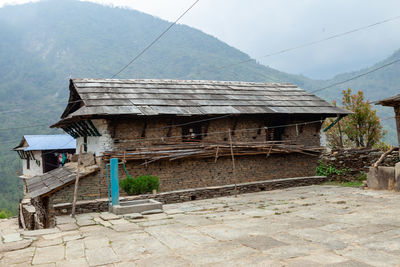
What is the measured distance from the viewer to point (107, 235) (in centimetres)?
646

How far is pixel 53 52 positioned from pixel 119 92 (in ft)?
295

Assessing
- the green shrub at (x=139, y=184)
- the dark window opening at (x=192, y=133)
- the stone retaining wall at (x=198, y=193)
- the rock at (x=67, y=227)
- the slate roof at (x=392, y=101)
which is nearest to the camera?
the rock at (x=67, y=227)

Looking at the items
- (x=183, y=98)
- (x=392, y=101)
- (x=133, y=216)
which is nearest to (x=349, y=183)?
(x=392, y=101)

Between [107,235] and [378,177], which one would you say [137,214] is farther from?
[378,177]

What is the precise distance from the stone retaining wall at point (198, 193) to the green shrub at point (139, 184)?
513mm

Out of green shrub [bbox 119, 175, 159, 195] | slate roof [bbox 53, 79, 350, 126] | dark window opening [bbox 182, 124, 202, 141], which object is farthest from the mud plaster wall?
green shrub [bbox 119, 175, 159, 195]

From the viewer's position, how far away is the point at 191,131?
45.0 ft

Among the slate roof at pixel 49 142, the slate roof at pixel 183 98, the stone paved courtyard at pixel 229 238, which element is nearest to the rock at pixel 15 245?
the stone paved courtyard at pixel 229 238

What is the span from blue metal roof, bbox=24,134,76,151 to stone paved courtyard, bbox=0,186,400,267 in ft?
52.0

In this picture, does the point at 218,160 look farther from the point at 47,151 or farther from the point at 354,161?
the point at 47,151

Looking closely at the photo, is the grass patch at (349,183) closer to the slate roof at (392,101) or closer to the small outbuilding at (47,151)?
Result: the slate roof at (392,101)

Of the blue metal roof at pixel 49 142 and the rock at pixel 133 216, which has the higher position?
the blue metal roof at pixel 49 142

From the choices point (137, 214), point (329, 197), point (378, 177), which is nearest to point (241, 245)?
point (137, 214)

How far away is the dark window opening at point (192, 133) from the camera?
44.2 ft
